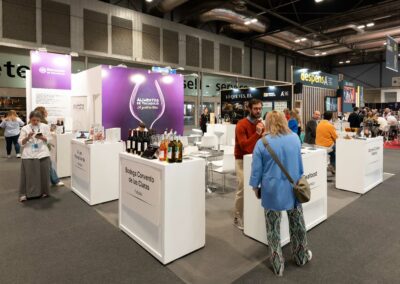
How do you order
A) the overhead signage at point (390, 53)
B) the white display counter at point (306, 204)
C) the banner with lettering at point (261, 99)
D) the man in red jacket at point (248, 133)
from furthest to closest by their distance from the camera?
1. the banner with lettering at point (261, 99)
2. the overhead signage at point (390, 53)
3. the man in red jacket at point (248, 133)
4. the white display counter at point (306, 204)

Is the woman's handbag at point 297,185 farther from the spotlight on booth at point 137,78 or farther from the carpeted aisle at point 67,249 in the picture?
the spotlight on booth at point 137,78

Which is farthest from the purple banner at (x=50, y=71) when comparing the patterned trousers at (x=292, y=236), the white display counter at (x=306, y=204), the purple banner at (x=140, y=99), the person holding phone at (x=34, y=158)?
the patterned trousers at (x=292, y=236)

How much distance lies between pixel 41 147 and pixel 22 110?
6166mm

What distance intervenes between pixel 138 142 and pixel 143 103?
11.0ft

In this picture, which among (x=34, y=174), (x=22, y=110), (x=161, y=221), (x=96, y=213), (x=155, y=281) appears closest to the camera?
(x=155, y=281)

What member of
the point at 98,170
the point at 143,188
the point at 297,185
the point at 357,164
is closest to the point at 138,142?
the point at 143,188

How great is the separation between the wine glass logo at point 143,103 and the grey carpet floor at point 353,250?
13.6ft

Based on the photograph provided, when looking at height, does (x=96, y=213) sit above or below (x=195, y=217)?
below

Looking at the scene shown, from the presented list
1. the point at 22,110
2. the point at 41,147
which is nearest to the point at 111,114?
the point at 41,147

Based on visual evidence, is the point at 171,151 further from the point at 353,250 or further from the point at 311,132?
the point at 311,132

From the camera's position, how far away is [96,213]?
3.69 meters

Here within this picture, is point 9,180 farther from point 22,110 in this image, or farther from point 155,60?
point 155,60

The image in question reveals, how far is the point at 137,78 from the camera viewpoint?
5.92m

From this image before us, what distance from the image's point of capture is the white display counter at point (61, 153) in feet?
18.0
